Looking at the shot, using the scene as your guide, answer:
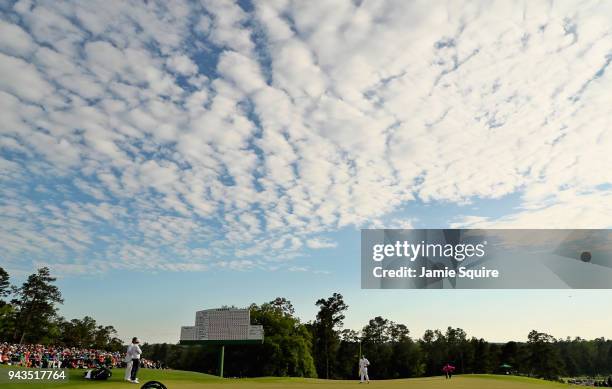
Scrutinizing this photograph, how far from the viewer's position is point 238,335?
56.8 meters

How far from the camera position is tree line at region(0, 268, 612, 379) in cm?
9575

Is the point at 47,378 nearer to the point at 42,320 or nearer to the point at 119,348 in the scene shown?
the point at 42,320

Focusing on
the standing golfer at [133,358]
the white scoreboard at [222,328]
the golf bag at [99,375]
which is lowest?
the golf bag at [99,375]

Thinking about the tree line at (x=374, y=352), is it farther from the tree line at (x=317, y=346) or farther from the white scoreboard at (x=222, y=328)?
the white scoreboard at (x=222, y=328)

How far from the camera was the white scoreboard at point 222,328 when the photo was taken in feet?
186

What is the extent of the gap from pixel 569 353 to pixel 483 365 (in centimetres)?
7821

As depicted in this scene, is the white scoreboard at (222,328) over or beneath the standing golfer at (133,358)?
over

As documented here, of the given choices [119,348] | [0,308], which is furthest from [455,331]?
[0,308]

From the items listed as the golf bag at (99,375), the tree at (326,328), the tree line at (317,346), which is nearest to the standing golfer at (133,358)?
the golf bag at (99,375)

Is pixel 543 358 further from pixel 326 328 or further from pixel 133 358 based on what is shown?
pixel 133 358

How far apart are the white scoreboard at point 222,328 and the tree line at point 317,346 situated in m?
36.9

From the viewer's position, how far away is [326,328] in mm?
117500

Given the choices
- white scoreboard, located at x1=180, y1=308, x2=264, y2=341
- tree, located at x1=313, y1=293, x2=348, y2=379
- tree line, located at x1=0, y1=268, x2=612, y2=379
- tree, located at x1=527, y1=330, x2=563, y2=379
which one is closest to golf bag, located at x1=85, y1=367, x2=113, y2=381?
white scoreboard, located at x1=180, y1=308, x2=264, y2=341

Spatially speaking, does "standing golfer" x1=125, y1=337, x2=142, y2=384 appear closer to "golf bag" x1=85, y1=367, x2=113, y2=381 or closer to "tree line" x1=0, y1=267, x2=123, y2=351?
"golf bag" x1=85, y1=367, x2=113, y2=381
